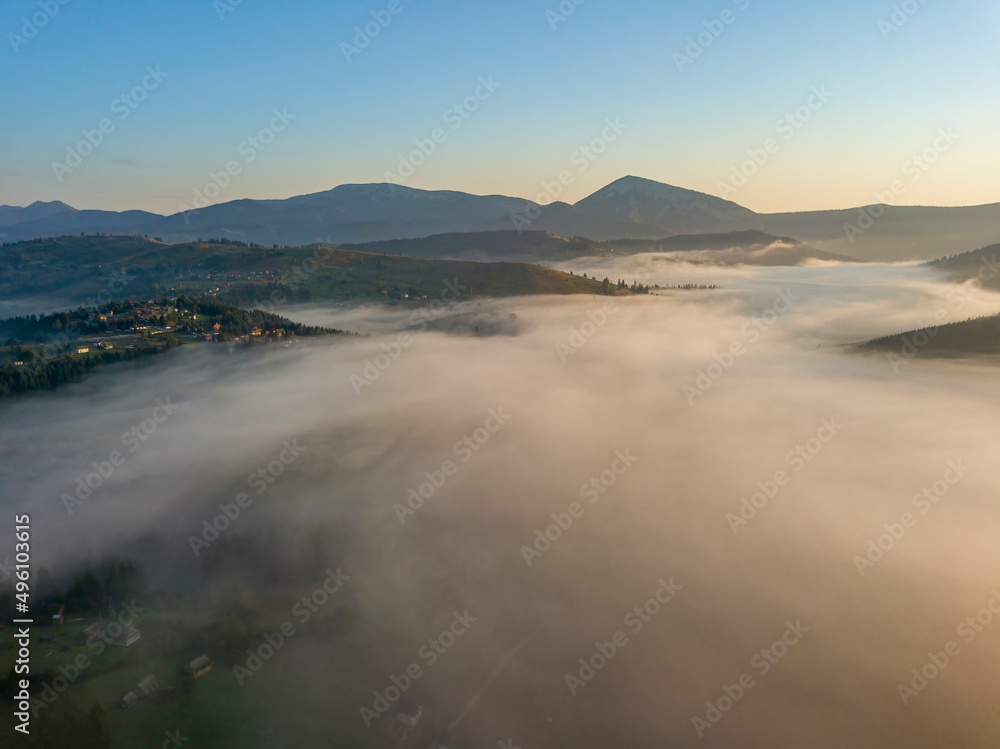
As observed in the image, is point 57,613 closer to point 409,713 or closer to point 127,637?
point 127,637

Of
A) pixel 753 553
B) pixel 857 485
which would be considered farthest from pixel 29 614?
pixel 857 485

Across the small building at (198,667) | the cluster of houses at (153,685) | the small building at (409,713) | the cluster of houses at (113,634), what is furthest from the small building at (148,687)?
the small building at (409,713)

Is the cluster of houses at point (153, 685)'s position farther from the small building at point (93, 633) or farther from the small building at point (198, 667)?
the small building at point (93, 633)

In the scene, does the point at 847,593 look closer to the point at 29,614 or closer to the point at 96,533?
the point at 29,614

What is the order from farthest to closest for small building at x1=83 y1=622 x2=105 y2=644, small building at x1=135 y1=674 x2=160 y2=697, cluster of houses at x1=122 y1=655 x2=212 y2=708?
small building at x1=83 y1=622 x2=105 y2=644 → small building at x1=135 y1=674 x2=160 y2=697 → cluster of houses at x1=122 y1=655 x2=212 y2=708

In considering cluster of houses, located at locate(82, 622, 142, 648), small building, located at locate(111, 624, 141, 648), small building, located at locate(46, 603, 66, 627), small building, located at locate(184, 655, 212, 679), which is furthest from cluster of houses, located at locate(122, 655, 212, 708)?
small building, located at locate(46, 603, 66, 627)

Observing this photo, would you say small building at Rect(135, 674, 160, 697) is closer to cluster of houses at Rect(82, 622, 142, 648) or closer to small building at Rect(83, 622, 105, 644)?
cluster of houses at Rect(82, 622, 142, 648)
